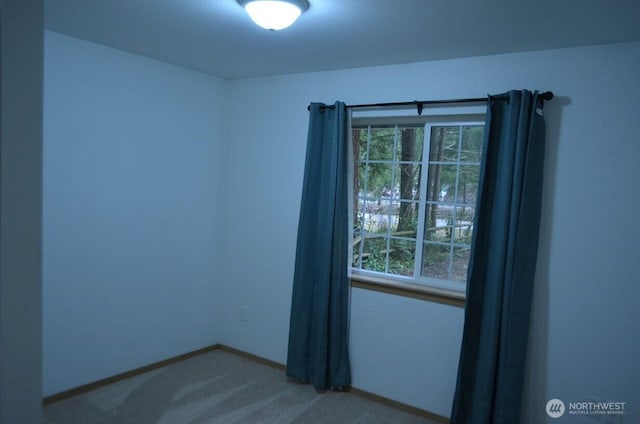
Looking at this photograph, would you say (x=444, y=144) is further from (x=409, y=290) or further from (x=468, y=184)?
(x=409, y=290)

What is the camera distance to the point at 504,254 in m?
2.41

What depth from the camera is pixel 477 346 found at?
8.35 ft

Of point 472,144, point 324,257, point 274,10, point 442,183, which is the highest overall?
point 274,10

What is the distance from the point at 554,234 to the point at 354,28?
166 cm

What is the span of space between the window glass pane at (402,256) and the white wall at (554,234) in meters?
0.25

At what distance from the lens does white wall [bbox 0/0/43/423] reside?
0.88 meters

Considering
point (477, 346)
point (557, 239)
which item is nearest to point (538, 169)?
point (557, 239)

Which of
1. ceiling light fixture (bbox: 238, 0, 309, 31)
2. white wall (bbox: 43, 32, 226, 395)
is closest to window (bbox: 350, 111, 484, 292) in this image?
ceiling light fixture (bbox: 238, 0, 309, 31)

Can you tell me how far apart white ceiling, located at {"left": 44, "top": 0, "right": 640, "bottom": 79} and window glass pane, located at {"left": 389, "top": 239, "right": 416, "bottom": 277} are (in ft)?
4.30

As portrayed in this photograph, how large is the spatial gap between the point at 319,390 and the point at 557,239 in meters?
1.96

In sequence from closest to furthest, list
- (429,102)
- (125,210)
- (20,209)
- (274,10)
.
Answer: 1. (20,209)
2. (274,10)
3. (429,102)
4. (125,210)

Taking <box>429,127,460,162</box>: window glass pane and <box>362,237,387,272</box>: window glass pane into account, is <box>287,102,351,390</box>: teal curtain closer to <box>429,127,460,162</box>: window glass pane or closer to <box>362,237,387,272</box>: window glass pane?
<box>362,237,387,272</box>: window glass pane

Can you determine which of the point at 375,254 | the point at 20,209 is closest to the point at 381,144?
the point at 375,254

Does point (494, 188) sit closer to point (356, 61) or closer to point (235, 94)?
point (356, 61)
